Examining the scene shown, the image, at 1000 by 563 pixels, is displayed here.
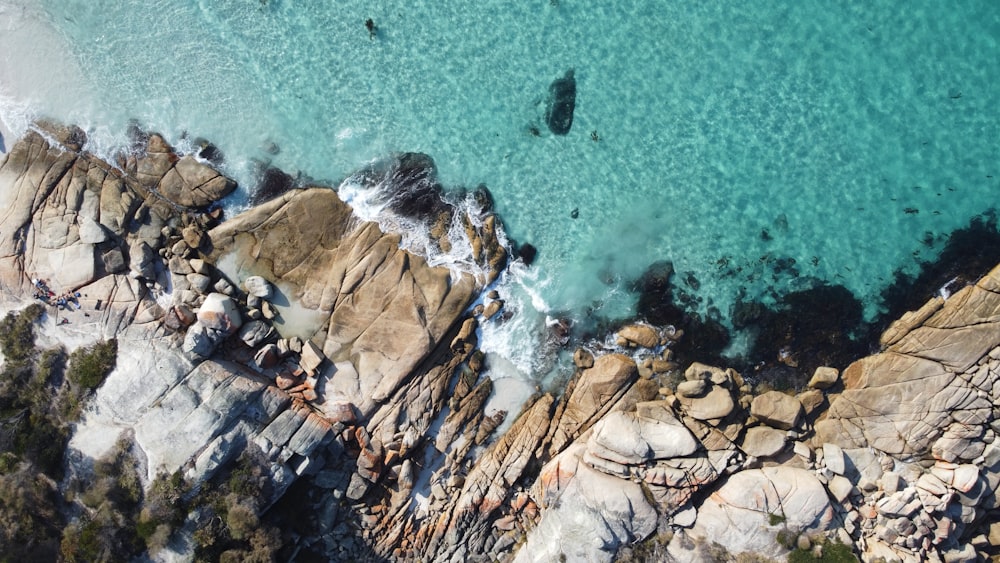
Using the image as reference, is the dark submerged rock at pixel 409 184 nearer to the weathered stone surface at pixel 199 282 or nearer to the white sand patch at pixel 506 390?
the white sand patch at pixel 506 390

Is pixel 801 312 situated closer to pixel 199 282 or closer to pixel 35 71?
pixel 199 282

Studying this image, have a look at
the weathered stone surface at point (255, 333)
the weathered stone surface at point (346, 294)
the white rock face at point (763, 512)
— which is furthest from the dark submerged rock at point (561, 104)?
the white rock face at point (763, 512)

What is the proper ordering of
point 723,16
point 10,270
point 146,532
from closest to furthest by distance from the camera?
point 146,532, point 10,270, point 723,16

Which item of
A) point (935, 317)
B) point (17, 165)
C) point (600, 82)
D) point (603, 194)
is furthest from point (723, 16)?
point (17, 165)

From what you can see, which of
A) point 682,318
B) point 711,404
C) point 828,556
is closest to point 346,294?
point 682,318

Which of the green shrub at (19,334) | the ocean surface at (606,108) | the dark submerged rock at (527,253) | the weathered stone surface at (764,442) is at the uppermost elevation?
the ocean surface at (606,108)

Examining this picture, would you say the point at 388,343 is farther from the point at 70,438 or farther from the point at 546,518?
the point at 70,438
